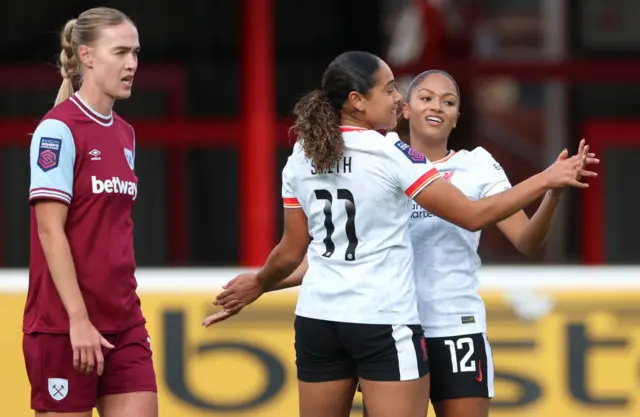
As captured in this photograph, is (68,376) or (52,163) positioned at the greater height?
(52,163)

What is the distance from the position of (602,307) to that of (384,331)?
329cm

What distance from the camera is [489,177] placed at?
4559mm

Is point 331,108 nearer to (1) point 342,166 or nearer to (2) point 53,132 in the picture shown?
(1) point 342,166

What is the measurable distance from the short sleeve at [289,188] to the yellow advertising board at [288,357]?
2.87 metres

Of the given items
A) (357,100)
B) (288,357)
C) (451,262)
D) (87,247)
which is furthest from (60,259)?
(288,357)

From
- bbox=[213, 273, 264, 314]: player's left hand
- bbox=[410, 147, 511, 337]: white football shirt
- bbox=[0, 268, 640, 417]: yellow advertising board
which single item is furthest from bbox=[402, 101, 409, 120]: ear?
bbox=[0, 268, 640, 417]: yellow advertising board

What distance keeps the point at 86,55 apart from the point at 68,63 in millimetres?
105

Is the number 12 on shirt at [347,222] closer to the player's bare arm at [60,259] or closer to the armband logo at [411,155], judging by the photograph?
the armband logo at [411,155]

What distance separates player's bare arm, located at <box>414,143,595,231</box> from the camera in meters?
3.97

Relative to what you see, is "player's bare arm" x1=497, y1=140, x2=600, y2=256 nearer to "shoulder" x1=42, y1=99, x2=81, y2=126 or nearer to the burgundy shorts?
the burgundy shorts

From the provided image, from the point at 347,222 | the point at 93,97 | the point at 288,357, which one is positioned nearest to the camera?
the point at 347,222

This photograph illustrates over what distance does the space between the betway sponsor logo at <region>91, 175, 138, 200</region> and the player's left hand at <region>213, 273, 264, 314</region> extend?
2.06 ft

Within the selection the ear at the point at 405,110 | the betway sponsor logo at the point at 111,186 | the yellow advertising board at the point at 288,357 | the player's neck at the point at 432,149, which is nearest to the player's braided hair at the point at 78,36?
the betway sponsor logo at the point at 111,186

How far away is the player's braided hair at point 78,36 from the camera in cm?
418
